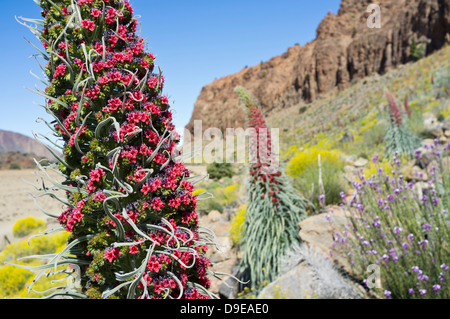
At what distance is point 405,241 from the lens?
3.06 m

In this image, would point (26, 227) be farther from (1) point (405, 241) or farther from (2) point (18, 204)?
(2) point (18, 204)

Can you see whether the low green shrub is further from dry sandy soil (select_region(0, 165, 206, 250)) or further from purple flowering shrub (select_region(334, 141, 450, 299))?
purple flowering shrub (select_region(334, 141, 450, 299))

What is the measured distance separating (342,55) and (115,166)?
51341 mm

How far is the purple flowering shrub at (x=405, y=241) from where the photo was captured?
8.98 ft

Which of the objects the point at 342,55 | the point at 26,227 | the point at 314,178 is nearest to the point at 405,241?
→ the point at 314,178

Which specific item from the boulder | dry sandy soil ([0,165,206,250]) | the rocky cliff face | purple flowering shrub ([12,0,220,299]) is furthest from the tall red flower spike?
the rocky cliff face

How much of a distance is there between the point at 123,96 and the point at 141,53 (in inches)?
11.0

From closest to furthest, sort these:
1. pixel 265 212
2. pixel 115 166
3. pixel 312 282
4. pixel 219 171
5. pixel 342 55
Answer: pixel 115 166 < pixel 312 282 < pixel 265 212 < pixel 219 171 < pixel 342 55

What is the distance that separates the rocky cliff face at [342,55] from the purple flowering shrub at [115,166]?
23.7 meters

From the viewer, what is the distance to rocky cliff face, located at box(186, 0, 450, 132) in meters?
34.0

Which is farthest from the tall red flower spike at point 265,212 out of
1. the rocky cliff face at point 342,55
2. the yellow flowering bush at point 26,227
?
the rocky cliff face at point 342,55

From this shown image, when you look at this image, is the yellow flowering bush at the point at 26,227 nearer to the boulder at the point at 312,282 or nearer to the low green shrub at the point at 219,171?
the boulder at the point at 312,282

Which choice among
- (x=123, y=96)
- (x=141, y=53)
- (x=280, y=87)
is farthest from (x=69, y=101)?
(x=280, y=87)

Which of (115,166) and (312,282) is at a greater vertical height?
(115,166)
